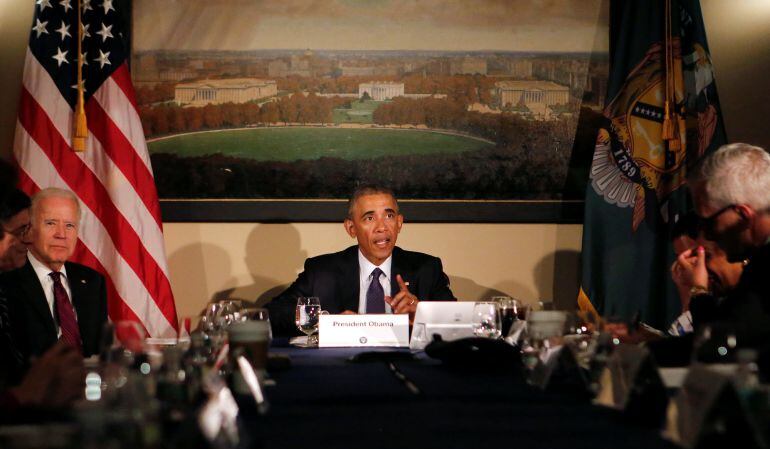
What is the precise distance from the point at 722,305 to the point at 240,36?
3.49 metres

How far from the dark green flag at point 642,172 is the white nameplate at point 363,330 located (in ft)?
6.14

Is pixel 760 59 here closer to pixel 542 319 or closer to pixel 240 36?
pixel 240 36

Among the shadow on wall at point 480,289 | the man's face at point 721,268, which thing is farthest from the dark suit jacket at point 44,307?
the man's face at point 721,268

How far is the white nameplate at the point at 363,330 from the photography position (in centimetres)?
379

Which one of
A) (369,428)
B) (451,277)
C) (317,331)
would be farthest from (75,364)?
(451,277)

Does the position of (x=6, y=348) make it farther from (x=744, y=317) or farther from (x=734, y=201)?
(x=734, y=201)

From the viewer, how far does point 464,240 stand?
18.8ft

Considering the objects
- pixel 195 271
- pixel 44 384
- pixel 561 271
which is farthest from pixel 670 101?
pixel 44 384

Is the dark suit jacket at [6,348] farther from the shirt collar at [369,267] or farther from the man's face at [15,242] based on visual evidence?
the shirt collar at [369,267]

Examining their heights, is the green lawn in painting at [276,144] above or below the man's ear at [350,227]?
above

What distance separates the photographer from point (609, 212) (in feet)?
17.7

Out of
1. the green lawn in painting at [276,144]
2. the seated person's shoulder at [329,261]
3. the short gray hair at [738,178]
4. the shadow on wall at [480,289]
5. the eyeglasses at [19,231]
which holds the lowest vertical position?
the shadow on wall at [480,289]

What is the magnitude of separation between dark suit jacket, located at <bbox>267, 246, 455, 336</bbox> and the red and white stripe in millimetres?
Answer: 816

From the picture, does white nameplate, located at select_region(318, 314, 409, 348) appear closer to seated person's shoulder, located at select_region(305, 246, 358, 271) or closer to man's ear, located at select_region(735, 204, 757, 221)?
seated person's shoulder, located at select_region(305, 246, 358, 271)
